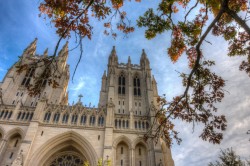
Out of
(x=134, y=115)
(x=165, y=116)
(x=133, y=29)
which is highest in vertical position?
(x=134, y=115)

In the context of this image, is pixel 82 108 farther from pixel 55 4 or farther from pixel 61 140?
pixel 55 4

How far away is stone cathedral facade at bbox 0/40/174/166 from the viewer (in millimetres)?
25000

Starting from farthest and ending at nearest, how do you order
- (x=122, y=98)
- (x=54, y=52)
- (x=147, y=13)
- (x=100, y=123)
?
1. (x=122, y=98)
2. (x=100, y=123)
3. (x=147, y=13)
4. (x=54, y=52)

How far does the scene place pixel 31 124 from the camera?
26.2 meters

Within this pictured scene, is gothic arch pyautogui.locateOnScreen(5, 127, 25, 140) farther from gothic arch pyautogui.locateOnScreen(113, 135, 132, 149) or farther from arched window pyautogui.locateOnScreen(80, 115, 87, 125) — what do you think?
gothic arch pyautogui.locateOnScreen(113, 135, 132, 149)

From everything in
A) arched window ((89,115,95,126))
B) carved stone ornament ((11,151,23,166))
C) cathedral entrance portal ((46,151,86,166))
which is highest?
arched window ((89,115,95,126))

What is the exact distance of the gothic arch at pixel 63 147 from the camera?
24.4 metres

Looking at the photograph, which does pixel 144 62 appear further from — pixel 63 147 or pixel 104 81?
pixel 63 147

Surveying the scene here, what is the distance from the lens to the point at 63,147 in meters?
27.2

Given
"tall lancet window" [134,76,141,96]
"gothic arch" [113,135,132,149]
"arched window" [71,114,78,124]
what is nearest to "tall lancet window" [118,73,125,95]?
"tall lancet window" [134,76,141,96]

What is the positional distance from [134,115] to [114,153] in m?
7.59

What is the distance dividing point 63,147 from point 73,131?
2916 mm

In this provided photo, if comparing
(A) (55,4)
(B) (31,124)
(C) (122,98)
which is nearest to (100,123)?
(C) (122,98)

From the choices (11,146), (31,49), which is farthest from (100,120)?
(31,49)
